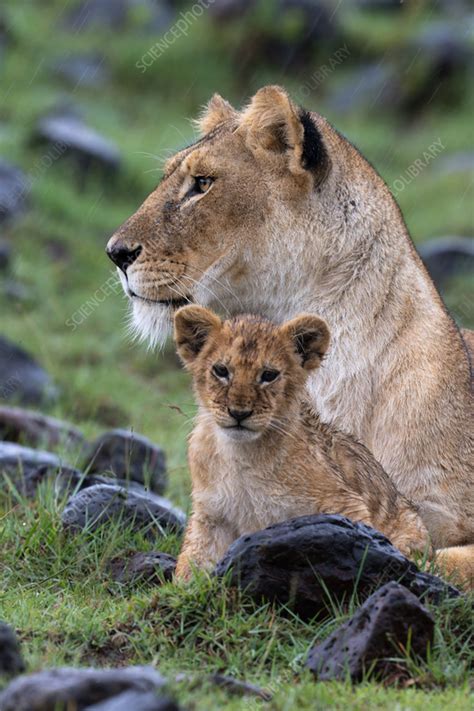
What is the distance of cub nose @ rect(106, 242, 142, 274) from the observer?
6.26 meters

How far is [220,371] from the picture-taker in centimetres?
542

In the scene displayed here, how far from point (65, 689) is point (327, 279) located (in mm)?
2681

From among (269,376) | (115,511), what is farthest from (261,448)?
(115,511)

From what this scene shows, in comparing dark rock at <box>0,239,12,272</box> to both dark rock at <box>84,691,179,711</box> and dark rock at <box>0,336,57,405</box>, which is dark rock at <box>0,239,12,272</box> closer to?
dark rock at <box>0,336,57,405</box>

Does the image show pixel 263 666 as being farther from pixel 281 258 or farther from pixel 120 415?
pixel 120 415

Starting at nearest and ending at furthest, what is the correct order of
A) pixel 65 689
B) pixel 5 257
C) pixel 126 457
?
pixel 65 689
pixel 126 457
pixel 5 257

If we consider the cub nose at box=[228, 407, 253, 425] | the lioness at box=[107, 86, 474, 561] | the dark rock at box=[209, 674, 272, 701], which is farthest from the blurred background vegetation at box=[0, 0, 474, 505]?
the dark rock at box=[209, 674, 272, 701]

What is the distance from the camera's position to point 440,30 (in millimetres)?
20109

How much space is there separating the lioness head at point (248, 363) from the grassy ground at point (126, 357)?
2.16 ft

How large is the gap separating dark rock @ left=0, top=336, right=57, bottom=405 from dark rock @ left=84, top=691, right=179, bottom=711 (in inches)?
265

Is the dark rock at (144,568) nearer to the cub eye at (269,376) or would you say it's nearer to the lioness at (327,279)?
the lioness at (327,279)

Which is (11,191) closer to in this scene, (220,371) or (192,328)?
(192,328)

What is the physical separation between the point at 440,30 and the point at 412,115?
4.18 feet

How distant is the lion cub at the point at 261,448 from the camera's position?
540 centimetres
